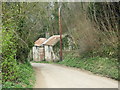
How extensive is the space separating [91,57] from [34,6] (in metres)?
7.48

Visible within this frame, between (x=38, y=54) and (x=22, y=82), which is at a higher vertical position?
(x=38, y=54)

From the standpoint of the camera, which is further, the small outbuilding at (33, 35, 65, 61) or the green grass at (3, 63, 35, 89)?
the small outbuilding at (33, 35, 65, 61)

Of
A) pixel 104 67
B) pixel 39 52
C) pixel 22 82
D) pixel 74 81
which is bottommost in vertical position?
pixel 74 81

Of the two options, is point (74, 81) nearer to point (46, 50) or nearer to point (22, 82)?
point (22, 82)

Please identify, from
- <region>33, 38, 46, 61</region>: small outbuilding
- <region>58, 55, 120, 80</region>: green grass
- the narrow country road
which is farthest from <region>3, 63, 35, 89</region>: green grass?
<region>33, 38, 46, 61</region>: small outbuilding

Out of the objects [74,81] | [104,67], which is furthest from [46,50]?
[74,81]

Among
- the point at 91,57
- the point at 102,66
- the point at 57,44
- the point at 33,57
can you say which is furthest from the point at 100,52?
the point at 33,57

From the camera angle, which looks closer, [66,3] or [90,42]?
[90,42]

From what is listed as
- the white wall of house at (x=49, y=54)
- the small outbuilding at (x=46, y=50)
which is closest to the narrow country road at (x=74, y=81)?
the small outbuilding at (x=46, y=50)

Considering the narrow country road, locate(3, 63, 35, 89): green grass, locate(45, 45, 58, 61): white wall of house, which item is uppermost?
locate(45, 45, 58, 61): white wall of house

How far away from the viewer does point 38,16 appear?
1229 cm

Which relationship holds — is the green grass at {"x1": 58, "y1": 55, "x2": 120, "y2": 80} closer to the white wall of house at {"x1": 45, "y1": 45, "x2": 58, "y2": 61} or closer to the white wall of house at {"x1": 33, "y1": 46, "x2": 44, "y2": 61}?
the white wall of house at {"x1": 45, "y1": 45, "x2": 58, "y2": 61}

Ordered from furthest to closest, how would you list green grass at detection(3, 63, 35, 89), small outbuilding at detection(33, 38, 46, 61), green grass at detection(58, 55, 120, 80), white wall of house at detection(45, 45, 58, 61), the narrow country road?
small outbuilding at detection(33, 38, 46, 61)
white wall of house at detection(45, 45, 58, 61)
green grass at detection(58, 55, 120, 80)
the narrow country road
green grass at detection(3, 63, 35, 89)

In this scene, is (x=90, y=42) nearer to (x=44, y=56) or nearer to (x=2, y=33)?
(x=2, y=33)
